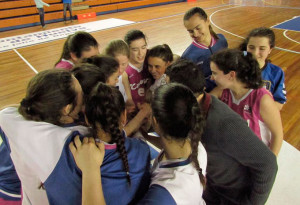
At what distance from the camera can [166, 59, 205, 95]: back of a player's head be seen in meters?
1.12

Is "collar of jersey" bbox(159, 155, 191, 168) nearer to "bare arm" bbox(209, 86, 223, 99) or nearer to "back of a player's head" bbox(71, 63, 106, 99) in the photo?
"back of a player's head" bbox(71, 63, 106, 99)

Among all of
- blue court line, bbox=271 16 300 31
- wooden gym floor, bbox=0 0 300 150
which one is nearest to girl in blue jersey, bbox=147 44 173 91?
wooden gym floor, bbox=0 0 300 150

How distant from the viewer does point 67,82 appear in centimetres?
107

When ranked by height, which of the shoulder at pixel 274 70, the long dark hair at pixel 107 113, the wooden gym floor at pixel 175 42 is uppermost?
the long dark hair at pixel 107 113

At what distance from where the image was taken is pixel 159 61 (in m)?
1.93

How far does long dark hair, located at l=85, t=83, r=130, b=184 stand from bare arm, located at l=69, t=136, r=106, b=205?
7 centimetres

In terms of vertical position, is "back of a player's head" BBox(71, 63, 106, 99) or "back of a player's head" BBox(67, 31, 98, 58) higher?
"back of a player's head" BBox(67, 31, 98, 58)

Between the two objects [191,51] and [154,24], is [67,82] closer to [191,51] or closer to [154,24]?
[191,51]

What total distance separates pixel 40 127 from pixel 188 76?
0.73m

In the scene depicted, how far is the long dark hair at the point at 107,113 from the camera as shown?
0.88m

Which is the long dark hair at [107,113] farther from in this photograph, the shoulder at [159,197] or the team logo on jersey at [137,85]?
the team logo on jersey at [137,85]

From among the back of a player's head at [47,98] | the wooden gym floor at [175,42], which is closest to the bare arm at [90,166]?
the back of a player's head at [47,98]

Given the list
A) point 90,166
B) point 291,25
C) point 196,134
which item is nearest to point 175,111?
point 196,134

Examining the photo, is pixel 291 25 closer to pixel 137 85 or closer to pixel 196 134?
pixel 137 85
